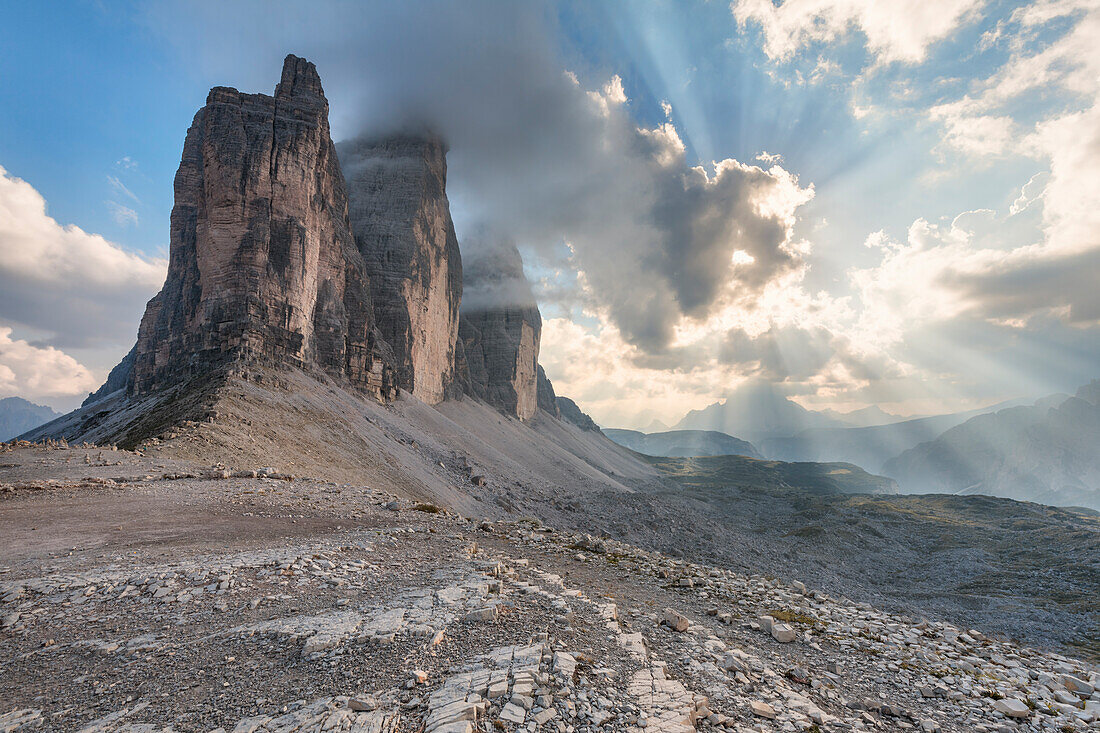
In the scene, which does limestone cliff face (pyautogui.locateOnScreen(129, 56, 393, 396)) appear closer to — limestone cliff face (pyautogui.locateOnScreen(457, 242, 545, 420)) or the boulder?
the boulder

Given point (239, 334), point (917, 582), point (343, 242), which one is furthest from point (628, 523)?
point (343, 242)

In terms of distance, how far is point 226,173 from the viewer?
154 ft

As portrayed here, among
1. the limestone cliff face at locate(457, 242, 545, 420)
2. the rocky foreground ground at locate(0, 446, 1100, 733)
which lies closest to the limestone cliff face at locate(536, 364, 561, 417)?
the limestone cliff face at locate(457, 242, 545, 420)

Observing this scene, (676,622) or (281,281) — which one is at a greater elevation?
(281,281)

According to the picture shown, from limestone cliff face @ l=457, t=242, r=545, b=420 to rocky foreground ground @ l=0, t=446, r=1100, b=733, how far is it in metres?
99.1

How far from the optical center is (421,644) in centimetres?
679

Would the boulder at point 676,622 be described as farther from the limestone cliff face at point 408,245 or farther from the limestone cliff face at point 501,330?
the limestone cliff face at point 501,330

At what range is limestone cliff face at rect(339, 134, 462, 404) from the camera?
7838 centimetres

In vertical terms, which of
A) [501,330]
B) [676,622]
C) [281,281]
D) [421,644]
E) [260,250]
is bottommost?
[676,622]

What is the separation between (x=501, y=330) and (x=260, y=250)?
83.4 meters

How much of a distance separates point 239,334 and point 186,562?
41563mm

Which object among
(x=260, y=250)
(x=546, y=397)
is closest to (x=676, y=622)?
(x=260, y=250)

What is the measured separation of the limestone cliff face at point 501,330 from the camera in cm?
12006

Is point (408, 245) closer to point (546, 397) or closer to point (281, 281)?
point (281, 281)
